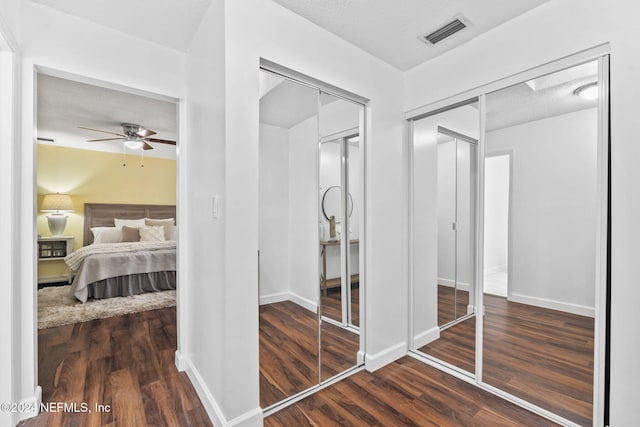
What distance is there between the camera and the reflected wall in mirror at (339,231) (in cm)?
218

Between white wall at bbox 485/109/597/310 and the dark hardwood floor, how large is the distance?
232cm

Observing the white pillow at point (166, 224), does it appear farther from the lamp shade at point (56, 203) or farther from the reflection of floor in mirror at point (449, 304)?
the reflection of floor in mirror at point (449, 304)

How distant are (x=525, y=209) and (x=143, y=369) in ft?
10.3

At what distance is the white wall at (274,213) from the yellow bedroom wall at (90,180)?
5.52 meters

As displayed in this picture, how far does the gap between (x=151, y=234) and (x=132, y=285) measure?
1.57 meters

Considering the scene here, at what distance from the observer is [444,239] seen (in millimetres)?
2562

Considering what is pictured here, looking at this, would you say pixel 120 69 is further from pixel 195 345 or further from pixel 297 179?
pixel 195 345

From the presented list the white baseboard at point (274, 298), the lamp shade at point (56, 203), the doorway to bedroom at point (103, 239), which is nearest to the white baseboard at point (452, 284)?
the white baseboard at point (274, 298)

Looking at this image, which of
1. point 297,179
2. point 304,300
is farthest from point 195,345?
point 297,179

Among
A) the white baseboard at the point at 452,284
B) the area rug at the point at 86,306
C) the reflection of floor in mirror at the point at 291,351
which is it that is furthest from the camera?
the area rug at the point at 86,306

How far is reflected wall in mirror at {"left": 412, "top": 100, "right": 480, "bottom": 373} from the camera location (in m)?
2.35

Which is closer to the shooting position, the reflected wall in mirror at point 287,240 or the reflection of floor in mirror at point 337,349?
the reflected wall in mirror at point 287,240


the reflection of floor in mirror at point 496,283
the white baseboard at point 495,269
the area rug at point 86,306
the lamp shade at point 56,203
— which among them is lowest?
the area rug at point 86,306

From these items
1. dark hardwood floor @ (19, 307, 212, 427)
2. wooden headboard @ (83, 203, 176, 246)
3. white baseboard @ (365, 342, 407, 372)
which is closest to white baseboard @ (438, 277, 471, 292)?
white baseboard @ (365, 342, 407, 372)
